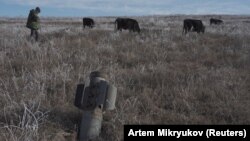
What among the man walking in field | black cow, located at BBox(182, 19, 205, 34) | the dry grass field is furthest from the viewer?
black cow, located at BBox(182, 19, 205, 34)

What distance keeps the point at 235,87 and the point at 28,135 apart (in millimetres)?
3895

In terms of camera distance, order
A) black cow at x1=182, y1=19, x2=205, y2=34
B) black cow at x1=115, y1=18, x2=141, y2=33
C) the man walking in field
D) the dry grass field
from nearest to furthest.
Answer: the dry grass field → the man walking in field → black cow at x1=182, y1=19, x2=205, y2=34 → black cow at x1=115, y1=18, x2=141, y2=33

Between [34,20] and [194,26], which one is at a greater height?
Answer: [34,20]

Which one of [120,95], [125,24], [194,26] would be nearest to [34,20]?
[125,24]

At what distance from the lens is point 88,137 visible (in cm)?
469

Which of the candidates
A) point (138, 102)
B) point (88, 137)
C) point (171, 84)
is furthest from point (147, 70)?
point (88, 137)

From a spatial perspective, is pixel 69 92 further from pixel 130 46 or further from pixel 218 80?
pixel 130 46

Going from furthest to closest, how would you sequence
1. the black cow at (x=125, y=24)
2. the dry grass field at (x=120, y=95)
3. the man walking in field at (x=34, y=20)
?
the black cow at (x=125, y=24), the man walking in field at (x=34, y=20), the dry grass field at (x=120, y=95)

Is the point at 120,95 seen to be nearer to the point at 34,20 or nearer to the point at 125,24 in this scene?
the point at 34,20

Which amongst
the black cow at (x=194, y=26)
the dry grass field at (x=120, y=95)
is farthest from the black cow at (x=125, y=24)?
the dry grass field at (x=120, y=95)

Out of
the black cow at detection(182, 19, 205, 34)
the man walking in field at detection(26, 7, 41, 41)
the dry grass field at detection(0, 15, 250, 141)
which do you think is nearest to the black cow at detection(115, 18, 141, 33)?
the black cow at detection(182, 19, 205, 34)

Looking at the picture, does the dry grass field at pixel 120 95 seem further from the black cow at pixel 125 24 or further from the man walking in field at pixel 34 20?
the black cow at pixel 125 24

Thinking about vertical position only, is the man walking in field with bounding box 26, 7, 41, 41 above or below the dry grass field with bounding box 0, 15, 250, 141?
above

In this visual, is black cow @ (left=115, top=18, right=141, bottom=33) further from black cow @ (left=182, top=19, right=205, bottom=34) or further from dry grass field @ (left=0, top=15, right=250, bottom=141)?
dry grass field @ (left=0, top=15, right=250, bottom=141)
